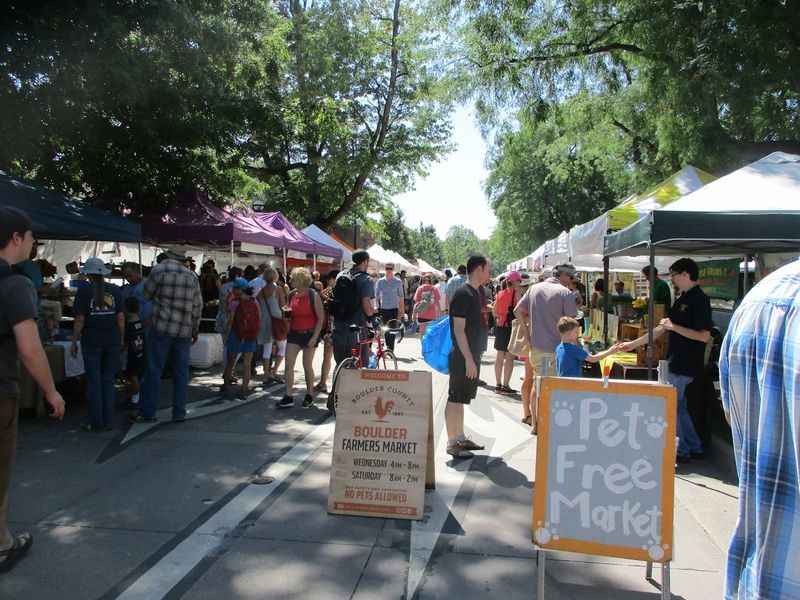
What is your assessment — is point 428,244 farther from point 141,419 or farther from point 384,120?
point 141,419

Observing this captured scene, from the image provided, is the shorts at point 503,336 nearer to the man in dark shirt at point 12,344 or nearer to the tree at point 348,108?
the man in dark shirt at point 12,344

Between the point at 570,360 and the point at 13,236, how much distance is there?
15.7ft

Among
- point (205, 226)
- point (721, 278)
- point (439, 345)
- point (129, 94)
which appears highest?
point (129, 94)

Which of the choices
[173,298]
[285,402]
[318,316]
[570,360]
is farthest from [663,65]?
[173,298]

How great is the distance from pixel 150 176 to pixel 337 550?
973 centimetres

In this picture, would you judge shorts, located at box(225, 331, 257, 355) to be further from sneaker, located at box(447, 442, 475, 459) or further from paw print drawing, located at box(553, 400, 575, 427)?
paw print drawing, located at box(553, 400, 575, 427)

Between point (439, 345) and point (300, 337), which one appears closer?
point (439, 345)

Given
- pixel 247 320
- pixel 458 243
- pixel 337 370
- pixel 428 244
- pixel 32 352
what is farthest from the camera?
pixel 458 243

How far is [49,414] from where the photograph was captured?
7.58m

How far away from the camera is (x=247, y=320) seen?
28.6 feet

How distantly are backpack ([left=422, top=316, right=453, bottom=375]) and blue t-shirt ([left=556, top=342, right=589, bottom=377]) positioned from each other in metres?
1.12

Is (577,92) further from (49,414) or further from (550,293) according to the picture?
(49,414)

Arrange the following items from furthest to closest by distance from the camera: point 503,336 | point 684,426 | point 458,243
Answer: point 458,243 < point 503,336 < point 684,426

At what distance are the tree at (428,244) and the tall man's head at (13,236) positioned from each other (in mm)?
98660
